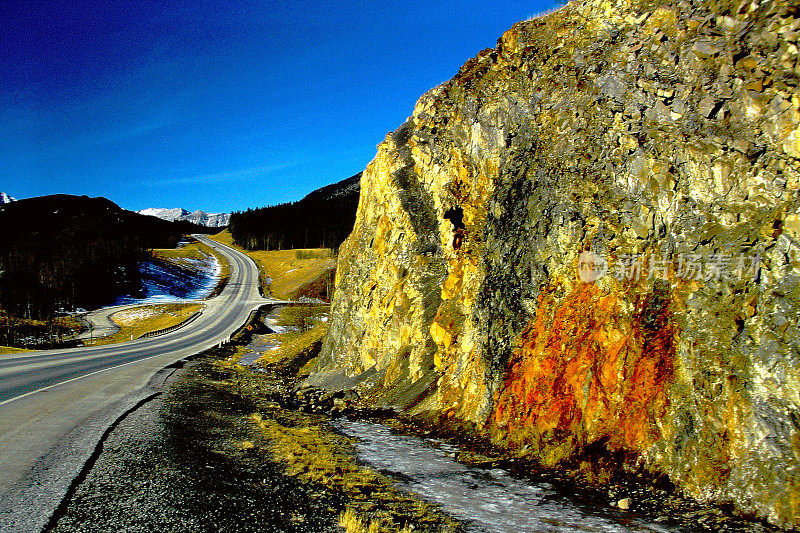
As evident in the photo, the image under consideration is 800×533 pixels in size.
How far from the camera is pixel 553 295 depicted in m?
11.1

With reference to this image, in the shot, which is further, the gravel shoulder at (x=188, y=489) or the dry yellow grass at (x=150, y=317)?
the dry yellow grass at (x=150, y=317)

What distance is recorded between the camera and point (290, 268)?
389 ft

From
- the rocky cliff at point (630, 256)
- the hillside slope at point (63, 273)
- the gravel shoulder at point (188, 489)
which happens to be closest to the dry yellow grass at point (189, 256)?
the hillside slope at point (63, 273)

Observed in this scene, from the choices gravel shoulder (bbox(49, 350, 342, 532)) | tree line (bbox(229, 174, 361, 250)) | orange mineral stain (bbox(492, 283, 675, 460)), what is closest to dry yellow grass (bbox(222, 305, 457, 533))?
gravel shoulder (bbox(49, 350, 342, 532))

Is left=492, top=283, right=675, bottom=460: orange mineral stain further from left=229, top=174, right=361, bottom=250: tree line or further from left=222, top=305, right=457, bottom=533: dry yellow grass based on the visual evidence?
left=229, top=174, right=361, bottom=250: tree line

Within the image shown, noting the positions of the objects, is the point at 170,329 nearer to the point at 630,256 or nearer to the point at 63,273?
the point at 63,273

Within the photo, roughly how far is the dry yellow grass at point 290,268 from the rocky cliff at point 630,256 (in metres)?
80.4

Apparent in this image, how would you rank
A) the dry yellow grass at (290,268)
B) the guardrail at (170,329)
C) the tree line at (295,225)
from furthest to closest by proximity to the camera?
the tree line at (295,225)
the dry yellow grass at (290,268)
the guardrail at (170,329)

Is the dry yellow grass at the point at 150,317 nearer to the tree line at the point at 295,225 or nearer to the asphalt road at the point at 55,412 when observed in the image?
the asphalt road at the point at 55,412

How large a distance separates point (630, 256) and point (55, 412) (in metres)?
16.3

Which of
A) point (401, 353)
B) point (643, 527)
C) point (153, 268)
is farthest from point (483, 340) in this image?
point (153, 268)

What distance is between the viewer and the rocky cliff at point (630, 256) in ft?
23.6

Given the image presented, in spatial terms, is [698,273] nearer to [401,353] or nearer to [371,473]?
[371,473]

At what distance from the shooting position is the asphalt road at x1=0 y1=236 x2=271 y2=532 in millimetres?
6992
